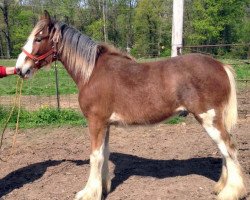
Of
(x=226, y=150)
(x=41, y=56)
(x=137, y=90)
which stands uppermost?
(x=41, y=56)

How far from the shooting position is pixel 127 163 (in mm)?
5473

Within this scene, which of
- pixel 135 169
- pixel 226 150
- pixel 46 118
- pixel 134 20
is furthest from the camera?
pixel 134 20

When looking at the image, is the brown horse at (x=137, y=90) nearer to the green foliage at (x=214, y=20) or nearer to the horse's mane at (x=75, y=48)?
the horse's mane at (x=75, y=48)

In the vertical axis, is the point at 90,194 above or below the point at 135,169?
above

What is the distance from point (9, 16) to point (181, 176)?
155ft

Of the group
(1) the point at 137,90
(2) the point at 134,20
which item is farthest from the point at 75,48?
(2) the point at 134,20

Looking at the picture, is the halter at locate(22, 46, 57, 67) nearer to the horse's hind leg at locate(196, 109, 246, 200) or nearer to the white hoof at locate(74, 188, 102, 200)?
the white hoof at locate(74, 188, 102, 200)

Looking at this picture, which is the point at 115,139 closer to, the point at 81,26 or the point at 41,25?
the point at 41,25

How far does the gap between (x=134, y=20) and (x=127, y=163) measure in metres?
40.9

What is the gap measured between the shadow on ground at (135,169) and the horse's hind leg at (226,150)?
0.73 m

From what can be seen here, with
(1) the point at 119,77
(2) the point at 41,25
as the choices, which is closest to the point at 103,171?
(1) the point at 119,77

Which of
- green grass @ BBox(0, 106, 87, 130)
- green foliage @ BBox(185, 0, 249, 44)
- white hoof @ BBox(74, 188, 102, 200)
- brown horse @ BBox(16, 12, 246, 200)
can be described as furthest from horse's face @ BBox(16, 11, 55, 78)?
green foliage @ BBox(185, 0, 249, 44)

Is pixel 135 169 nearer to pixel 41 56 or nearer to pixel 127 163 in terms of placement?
pixel 127 163

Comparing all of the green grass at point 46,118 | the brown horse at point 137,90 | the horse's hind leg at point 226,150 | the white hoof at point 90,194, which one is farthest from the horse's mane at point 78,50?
the green grass at point 46,118
